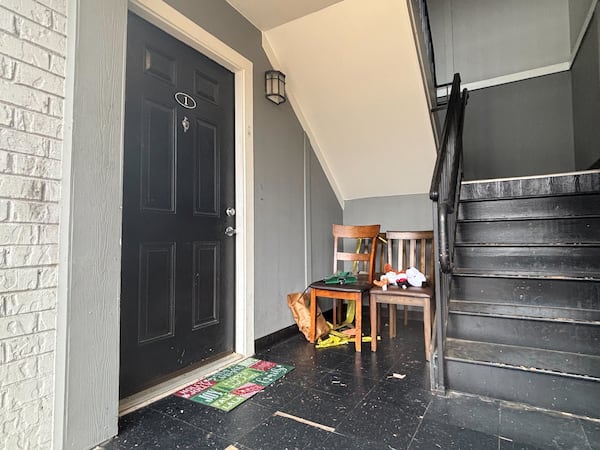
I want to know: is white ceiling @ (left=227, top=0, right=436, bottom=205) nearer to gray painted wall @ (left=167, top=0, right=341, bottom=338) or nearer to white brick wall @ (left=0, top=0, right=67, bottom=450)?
gray painted wall @ (left=167, top=0, right=341, bottom=338)

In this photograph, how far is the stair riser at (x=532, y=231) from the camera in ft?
6.79

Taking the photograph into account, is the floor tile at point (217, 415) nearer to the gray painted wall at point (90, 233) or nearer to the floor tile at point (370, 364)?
the gray painted wall at point (90, 233)

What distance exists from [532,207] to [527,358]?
3.70 ft

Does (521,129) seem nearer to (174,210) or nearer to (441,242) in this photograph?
(441,242)

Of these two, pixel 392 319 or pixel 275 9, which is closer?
pixel 275 9

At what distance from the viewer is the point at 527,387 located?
1646 millimetres

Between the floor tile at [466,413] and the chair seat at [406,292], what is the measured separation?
2.51ft

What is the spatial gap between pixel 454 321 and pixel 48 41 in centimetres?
252

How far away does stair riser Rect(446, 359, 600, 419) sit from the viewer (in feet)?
5.04

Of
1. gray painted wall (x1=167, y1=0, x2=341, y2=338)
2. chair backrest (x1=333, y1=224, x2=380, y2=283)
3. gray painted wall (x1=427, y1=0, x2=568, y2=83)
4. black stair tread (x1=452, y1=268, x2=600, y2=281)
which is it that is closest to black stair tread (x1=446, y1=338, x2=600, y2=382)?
black stair tread (x1=452, y1=268, x2=600, y2=281)

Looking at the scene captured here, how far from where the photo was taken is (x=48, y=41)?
4.29 ft

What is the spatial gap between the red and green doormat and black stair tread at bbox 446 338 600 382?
1076 millimetres

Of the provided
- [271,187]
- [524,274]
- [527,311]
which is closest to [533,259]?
[524,274]

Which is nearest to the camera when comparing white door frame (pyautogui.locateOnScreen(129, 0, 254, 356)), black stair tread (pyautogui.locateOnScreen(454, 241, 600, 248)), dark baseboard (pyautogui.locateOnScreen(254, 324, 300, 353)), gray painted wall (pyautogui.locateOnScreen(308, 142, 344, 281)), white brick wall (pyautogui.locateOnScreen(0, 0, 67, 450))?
white brick wall (pyautogui.locateOnScreen(0, 0, 67, 450))
